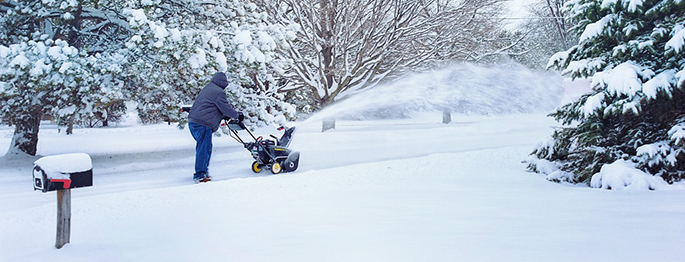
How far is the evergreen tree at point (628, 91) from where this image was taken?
486 cm

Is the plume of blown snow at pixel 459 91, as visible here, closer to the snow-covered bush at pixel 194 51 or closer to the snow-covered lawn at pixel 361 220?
the snow-covered bush at pixel 194 51

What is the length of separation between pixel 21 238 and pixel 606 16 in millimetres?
6219

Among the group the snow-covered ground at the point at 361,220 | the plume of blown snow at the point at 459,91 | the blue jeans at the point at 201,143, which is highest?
the plume of blown snow at the point at 459,91

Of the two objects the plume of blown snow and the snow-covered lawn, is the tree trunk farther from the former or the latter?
the plume of blown snow

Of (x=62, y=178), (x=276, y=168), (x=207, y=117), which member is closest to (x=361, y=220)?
(x=62, y=178)

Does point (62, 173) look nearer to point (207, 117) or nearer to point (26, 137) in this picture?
point (207, 117)

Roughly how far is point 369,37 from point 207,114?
8067 mm

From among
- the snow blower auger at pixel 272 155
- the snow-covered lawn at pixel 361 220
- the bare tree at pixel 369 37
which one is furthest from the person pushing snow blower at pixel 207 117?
the bare tree at pixel 369 37

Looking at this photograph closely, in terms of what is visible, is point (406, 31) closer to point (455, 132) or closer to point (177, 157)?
point (455, 132)

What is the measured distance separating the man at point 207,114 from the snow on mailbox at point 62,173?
10.1 feet

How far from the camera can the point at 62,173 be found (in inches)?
111

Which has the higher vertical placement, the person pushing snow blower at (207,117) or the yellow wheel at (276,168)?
the person pushing snow blower at (207,117)

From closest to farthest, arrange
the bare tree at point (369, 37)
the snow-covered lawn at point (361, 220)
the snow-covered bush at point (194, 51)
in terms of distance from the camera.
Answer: the snow-covered lawn at point (361, 220), the snow-covered bush at point (194, 51), the bare tree at point (369, 37)

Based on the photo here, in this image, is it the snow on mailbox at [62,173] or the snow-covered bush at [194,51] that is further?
the snow-covered bush at [194,51]
